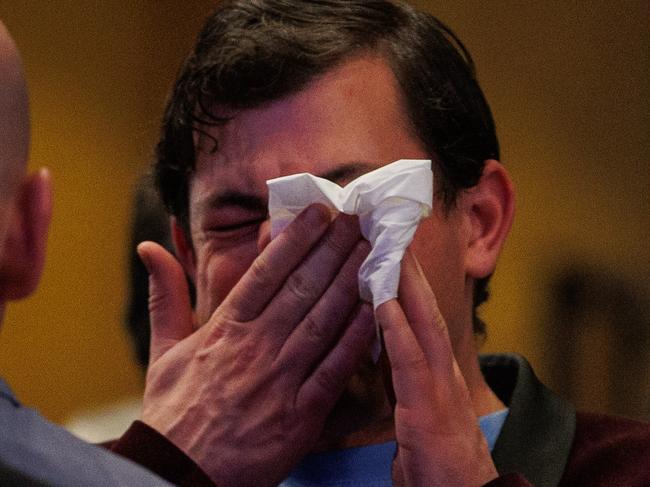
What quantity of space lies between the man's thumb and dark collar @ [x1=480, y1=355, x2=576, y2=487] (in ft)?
1.31

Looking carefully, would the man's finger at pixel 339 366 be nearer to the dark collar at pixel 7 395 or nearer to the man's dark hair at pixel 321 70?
the man's dark hair at pixel 321 70

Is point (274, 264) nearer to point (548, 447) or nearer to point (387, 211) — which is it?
point (387, 211)

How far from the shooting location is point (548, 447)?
1.26 m

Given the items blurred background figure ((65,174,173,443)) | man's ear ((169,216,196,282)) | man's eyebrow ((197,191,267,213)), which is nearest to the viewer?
man's eyebrow ((197,191,267,213))

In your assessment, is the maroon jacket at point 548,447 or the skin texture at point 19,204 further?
the maroon jacket at point 548,447

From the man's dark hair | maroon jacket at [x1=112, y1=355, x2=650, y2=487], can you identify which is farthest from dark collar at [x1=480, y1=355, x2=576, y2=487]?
the man's dark hair

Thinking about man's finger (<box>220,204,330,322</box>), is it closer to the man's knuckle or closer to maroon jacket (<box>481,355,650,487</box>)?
the man's knuckle

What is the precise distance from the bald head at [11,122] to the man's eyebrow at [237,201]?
514mm

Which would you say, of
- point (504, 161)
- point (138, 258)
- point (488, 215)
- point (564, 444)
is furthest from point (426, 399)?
point (504, 161)

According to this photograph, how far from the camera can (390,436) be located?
1.34 metres

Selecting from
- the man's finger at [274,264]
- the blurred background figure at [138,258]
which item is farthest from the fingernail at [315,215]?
the blurred background figure at [138,258]

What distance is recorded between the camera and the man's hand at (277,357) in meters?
1.19

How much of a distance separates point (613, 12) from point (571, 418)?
71.9 inches

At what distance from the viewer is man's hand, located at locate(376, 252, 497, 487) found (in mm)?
1048
